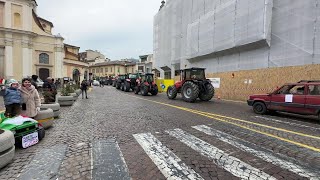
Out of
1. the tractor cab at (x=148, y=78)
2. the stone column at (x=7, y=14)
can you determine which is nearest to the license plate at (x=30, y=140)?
the tractor cab at (x=148, y=78)

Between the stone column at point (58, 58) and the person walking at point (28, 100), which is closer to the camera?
the person walking at point (28, 100)

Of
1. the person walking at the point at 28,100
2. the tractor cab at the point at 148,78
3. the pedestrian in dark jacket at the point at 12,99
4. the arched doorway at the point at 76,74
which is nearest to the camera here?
the pedestrian in dark jacket at the point at 12,99

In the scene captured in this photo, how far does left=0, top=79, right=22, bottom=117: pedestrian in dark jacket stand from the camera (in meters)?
5.96

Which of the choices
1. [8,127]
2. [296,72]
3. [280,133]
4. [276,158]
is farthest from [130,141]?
[296,72]

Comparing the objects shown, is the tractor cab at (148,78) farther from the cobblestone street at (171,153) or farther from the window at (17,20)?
the window at (17,20)

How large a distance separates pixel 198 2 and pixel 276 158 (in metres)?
25.0

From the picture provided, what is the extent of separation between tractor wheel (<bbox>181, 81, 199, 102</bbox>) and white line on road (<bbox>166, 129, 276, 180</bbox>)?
Answer: 8521mm

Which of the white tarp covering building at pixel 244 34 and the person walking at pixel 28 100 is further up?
the white tarp covering building at pixel 244 34

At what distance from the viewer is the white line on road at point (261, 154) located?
365 cm

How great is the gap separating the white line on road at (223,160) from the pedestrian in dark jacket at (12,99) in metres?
4.43

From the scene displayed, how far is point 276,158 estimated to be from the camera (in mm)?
4273

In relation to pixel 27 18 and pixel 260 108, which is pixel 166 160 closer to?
pixel 260 108

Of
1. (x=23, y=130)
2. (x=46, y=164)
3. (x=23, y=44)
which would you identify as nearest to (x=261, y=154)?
(x=46, y=164)

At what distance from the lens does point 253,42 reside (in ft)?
56.6
